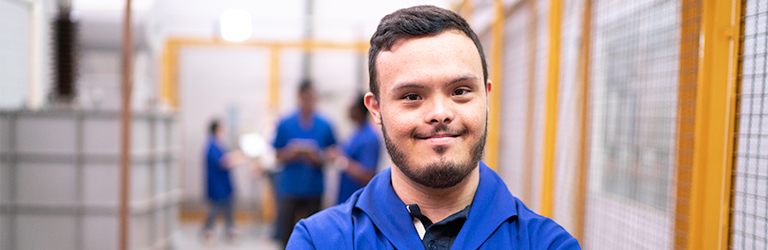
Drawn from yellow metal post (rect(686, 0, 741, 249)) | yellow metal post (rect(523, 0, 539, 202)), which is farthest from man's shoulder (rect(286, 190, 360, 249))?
yellow metal post (rect(523, 0, 539, 202))

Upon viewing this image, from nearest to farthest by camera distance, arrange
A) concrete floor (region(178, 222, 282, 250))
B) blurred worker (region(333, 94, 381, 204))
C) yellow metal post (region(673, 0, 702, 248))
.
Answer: yellow metal post (region(673, 0, 702, 248)) < blurred worker (region(333, 94, 381, 204)) < concrete floor (region(178, 222, 282, 250))

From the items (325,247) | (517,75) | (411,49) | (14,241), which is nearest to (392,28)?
(411,49)

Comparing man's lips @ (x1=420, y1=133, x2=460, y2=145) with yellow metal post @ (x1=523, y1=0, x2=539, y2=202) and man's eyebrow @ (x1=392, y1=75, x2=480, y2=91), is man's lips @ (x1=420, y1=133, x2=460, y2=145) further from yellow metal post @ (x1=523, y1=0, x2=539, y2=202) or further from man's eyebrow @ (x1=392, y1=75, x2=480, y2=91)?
yellow metal post @ (x1=523, y1=0, x2=539, y2=202)

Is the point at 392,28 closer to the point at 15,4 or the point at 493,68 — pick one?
the point at 493,68

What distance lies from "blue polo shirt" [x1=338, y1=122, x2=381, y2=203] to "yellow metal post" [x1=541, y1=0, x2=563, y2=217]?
65.9 inches

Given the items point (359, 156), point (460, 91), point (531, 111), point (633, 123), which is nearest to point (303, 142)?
point (359, 156)

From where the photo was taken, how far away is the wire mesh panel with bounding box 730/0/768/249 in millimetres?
1170

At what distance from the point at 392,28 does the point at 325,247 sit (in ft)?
1.71

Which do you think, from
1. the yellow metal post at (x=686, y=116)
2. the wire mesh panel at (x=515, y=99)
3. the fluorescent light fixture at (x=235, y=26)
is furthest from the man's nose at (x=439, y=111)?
the fluorescent light fixture at (x=235, y=26)

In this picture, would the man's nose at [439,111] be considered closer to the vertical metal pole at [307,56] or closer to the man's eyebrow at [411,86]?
the man's eyebrow at [411,86]

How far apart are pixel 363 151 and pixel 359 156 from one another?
6cm

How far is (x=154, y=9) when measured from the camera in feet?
15.2

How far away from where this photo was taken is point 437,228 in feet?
3.59

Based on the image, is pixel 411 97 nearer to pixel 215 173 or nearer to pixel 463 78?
pixel 463 78
